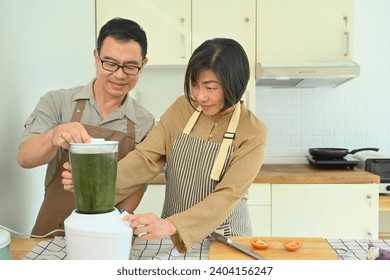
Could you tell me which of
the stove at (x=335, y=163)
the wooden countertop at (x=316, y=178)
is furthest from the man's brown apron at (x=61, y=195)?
the stove at (x=335, y=163)

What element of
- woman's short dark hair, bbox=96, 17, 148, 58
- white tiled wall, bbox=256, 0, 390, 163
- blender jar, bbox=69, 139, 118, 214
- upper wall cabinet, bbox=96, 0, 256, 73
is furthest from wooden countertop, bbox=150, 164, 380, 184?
blender jar, bbox=69, 139, 118, 214

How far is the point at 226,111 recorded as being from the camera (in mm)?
726

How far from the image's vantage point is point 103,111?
30.6 inches

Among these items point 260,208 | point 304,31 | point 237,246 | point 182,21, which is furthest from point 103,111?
point 304,31

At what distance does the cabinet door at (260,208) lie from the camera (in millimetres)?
1331

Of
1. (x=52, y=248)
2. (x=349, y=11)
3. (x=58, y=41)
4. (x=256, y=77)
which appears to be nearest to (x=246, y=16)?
(x=256, y=77)

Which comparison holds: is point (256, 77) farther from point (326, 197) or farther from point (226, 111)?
point (226, 111)

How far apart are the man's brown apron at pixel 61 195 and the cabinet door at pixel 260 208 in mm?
635

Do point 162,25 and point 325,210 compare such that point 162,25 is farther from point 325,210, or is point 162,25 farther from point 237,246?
point 237,246

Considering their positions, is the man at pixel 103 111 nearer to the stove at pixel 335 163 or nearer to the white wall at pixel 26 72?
the white wall at pixel 26 72

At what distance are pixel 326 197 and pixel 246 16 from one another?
0.64 metres

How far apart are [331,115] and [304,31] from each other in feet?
1.09

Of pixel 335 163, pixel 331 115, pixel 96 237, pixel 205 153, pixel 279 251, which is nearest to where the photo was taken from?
pixel 96 237

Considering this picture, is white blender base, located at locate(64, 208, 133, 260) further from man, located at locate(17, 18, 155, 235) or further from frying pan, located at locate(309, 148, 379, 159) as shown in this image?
frying pan, located at locate(309, 148, 379, 159)
